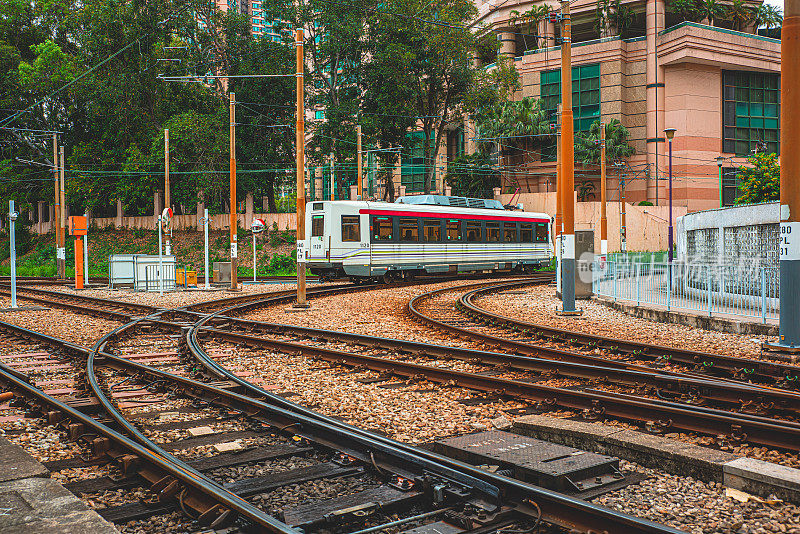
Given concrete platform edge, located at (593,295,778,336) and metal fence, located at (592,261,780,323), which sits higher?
metal fence, located at (592,261,780,323)

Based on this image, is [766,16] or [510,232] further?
[766,16]

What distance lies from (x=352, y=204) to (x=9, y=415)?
19250 mm

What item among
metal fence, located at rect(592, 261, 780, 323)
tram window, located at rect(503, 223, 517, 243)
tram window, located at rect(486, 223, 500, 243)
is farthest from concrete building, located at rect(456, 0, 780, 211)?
metal fence, located at rect(592, 261, 780, 323)

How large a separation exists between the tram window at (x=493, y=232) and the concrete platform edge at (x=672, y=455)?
25.7m

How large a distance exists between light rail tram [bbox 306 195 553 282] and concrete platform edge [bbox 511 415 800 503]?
65.5 feet

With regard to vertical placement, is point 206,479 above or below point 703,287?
below

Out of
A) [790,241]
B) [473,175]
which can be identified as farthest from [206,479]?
[473,175]

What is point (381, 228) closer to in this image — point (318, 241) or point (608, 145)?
point (318, 241)

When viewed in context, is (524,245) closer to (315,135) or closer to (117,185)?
(315,135)

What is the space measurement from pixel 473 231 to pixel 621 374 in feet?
74.0

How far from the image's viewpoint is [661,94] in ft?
177

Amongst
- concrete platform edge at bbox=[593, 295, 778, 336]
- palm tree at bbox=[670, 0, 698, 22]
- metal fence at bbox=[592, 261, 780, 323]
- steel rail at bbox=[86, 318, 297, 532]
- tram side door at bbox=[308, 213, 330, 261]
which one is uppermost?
palm tree at bbox=[670, 0, 698, 22]

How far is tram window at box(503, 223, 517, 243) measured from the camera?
109 feet

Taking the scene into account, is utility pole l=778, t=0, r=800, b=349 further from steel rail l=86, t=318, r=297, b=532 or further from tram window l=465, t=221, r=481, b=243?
tram window l=465, t=221, r=481, b=243
